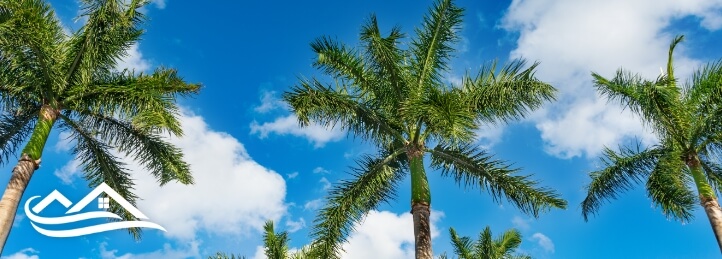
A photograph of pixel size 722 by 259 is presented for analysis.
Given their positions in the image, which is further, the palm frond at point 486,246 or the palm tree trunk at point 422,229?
the palm frond at point 486,246

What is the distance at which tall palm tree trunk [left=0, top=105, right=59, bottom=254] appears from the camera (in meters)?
13.7

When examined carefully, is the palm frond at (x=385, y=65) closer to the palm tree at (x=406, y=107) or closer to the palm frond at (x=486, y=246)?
the palm tree at (x=406, y=107)

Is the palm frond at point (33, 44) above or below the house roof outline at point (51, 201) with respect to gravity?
above

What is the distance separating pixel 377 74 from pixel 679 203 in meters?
10.2

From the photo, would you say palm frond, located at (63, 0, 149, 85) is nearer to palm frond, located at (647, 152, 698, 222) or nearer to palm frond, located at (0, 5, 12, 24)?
palm frond, located at (0, 5, 12, 24)

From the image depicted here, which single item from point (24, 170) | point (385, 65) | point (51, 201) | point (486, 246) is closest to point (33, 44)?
point (24, 170)

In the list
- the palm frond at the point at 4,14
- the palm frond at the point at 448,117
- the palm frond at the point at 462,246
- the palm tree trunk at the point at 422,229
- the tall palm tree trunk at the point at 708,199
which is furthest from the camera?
the palm frond at the point at 462,246

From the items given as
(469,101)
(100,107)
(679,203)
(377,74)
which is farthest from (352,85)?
(679,203)

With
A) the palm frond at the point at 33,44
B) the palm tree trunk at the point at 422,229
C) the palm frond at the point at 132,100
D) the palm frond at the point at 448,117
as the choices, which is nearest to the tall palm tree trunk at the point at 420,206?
the palm tree trunk at the point at 422,229

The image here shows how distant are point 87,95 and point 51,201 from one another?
340 cm

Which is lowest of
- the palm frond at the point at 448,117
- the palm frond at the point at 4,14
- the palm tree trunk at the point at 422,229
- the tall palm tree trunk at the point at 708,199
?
the palm tree trunk at the point at 422,229

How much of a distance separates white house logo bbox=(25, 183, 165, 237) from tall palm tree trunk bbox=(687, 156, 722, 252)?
48.8 ft

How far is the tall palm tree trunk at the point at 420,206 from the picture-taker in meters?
14.5

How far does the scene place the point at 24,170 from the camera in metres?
14.5
